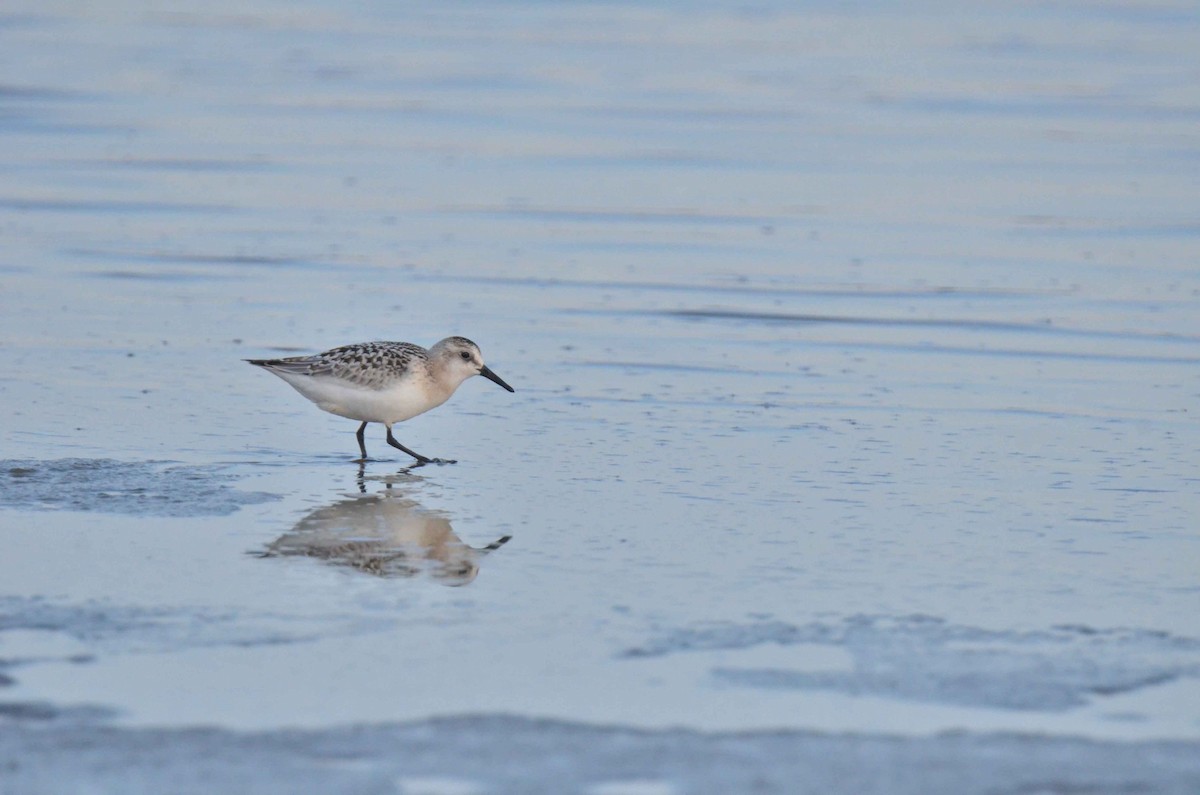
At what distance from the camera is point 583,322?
13.6m

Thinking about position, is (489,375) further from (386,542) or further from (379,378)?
(386,542)

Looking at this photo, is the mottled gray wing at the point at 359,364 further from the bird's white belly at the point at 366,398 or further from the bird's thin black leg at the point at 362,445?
the bird's thin black leg at the point at 362,445

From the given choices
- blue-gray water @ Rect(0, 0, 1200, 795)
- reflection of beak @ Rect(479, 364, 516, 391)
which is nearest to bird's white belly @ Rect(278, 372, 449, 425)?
blue-gray water @ Rect(0, 0, 1200, 795)

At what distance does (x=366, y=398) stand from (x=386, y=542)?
7.08 feet

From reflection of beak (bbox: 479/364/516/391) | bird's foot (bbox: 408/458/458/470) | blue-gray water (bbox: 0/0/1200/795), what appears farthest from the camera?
reflection of beak (bbox: 479/364/516/391)

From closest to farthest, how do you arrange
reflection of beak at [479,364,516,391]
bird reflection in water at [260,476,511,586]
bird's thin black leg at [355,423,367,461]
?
bird reflection in water at [260,476,511,586], bird's thin black leg at [355,423,367,461], reflection of beak at [479,364,516,391]

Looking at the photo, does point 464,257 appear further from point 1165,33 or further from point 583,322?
point 1165,33

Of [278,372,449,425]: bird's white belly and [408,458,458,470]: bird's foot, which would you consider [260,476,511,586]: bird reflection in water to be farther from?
[278,372,449,425]: bird's white belly

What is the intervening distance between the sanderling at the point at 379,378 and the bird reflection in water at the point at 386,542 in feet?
4.23

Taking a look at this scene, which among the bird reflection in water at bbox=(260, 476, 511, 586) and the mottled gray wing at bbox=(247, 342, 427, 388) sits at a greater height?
the mottled gray wing at bbox=(247, 342, 427, 388)

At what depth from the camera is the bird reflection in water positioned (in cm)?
743

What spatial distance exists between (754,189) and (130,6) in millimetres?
19900

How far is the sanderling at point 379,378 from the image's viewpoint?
32.6ft

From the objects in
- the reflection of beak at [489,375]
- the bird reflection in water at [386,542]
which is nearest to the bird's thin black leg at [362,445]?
the reflection of beak at [489,375]
